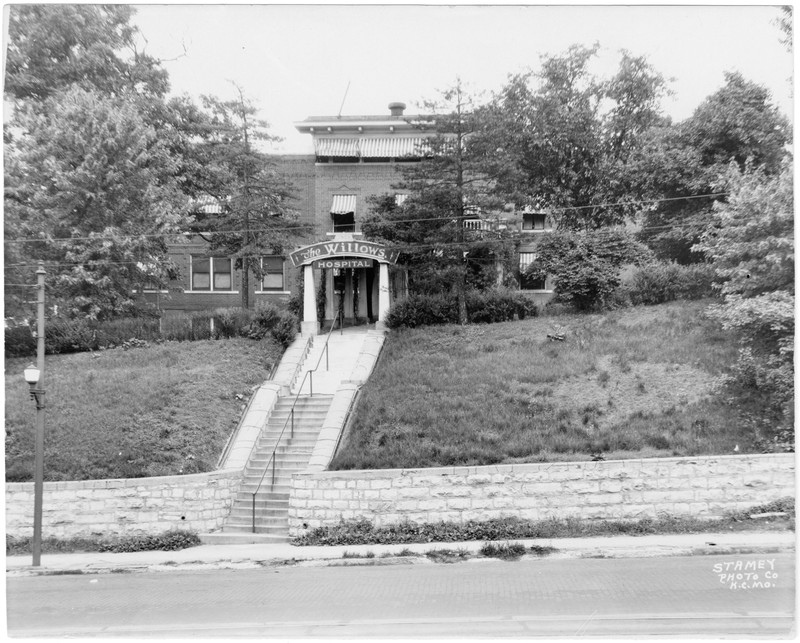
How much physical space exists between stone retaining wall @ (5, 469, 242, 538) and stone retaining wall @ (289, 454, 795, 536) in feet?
6.70

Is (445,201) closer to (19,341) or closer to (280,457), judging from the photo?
(280,457)

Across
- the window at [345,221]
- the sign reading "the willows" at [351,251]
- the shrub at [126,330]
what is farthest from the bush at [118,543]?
the window at [345,221]

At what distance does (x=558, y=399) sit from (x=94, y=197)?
13.6 metres

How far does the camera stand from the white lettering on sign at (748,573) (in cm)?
835

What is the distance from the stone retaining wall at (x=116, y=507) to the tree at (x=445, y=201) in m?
10.1

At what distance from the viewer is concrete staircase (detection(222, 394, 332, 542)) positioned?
12.5 metres

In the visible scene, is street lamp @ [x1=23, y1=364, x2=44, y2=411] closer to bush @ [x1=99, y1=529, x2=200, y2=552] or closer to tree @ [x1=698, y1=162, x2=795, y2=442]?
bush @ [x1=99, y1=529, x2=200, y2=552]

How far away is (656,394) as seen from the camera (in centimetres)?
1393

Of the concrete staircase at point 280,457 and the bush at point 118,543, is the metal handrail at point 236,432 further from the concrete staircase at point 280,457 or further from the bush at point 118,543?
the bush at point 118,543

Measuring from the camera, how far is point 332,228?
2531cm

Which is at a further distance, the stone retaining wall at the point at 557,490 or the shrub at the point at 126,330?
the shrub at the point at 126,330

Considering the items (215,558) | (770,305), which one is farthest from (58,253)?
(770,305)

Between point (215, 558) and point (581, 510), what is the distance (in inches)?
261

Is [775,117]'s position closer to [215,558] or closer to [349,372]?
[349,372]
